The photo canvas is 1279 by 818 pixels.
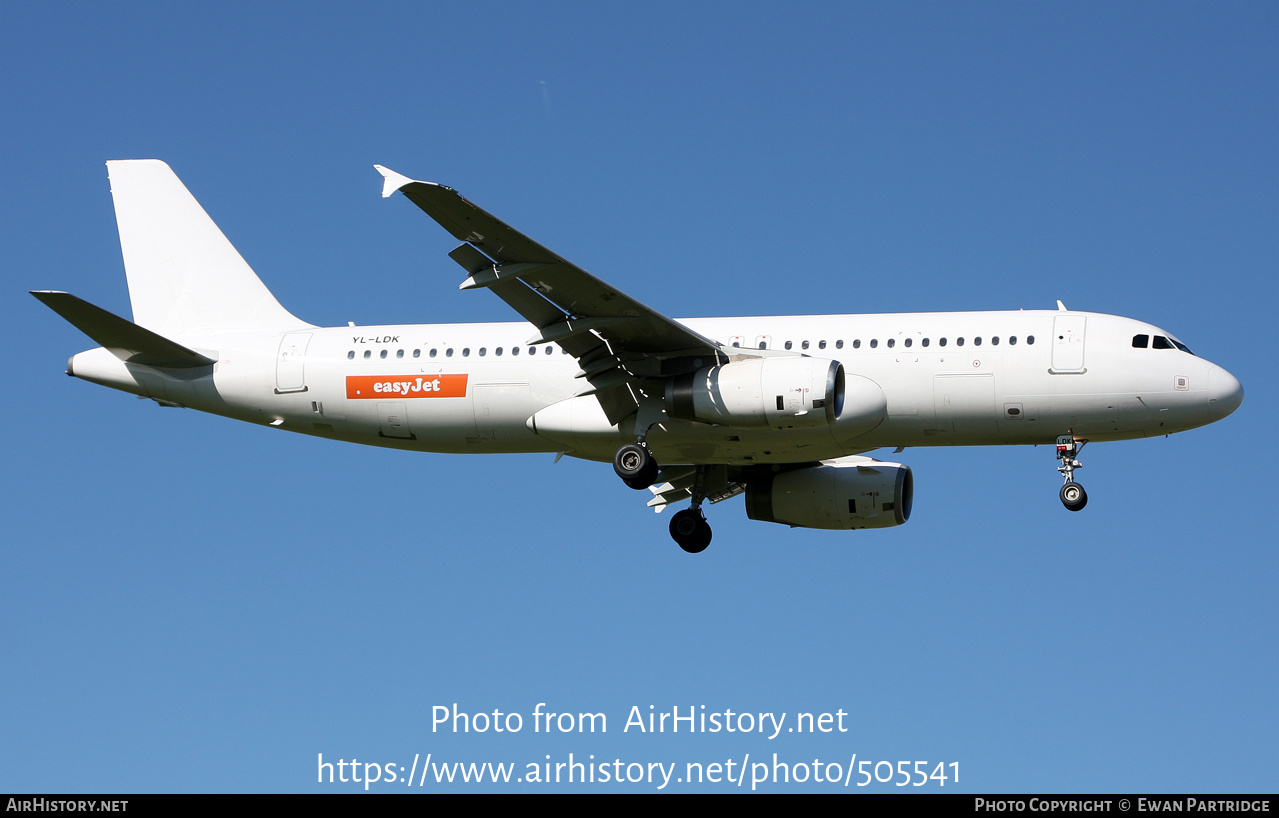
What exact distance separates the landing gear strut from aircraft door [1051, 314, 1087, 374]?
332 inches

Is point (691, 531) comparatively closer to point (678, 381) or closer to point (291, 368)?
point (678, 381)

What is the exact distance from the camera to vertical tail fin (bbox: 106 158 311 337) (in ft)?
116

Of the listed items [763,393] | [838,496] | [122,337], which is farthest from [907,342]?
[122,337]

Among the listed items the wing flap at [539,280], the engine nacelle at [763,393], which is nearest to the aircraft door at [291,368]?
the wing flap at [539,280]

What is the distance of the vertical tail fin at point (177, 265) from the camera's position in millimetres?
35219

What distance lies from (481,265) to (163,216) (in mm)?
12929

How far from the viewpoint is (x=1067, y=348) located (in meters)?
29.7

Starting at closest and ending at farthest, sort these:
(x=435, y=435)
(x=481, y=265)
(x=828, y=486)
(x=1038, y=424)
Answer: (x=481, y=265) < (x=1038, y=424) < (x=435, y=435) < (x=828, y=486)

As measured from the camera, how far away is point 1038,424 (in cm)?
2970

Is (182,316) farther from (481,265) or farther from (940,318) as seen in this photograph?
(940,318)

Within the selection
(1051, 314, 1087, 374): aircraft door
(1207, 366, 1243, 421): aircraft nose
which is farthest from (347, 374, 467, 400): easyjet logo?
(1207, 366, 1243, 421): aircraft nose

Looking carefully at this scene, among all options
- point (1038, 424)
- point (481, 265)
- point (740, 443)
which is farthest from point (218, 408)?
point (1038, 424)

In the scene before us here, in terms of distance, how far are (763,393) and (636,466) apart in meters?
3.34

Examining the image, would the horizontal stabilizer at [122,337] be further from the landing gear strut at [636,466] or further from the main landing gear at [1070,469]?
the main landing gear at [1070,469]
